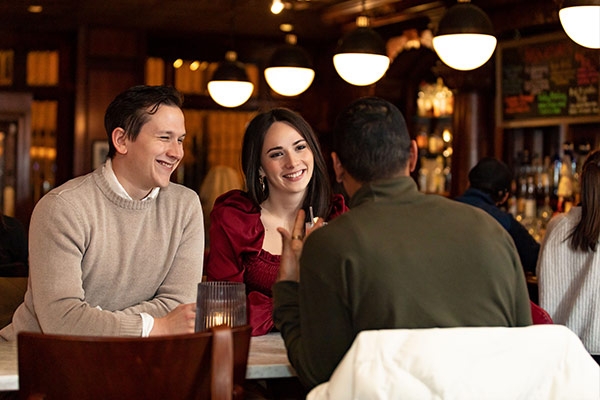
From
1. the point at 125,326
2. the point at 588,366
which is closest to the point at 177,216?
the point at 125,326

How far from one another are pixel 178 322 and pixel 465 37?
272 cm

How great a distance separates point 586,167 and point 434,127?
442 centimetres

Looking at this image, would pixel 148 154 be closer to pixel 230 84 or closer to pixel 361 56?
pixel 361 56

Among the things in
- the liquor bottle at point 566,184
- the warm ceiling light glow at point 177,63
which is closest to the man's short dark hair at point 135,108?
the liquor bottle at point 566,184

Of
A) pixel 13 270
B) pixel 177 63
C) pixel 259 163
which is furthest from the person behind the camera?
pixel 177 63

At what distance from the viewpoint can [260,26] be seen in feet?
30.1

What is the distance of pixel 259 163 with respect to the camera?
10.2 ft

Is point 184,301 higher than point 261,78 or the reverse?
the reverse

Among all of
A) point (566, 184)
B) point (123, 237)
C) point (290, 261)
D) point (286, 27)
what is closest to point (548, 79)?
point (566, 184)

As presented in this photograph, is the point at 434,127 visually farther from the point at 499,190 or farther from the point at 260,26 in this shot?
the point at 499,190

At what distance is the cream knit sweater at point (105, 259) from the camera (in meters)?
2.42

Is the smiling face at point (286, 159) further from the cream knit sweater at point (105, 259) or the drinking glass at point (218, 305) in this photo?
the drinking glass at point (218, 305)

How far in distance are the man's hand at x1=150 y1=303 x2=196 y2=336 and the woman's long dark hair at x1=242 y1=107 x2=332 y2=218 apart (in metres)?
0.79

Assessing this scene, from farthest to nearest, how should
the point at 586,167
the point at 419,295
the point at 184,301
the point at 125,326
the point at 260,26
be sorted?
the point at 260,26, the point at 586,167, the point at 184,301, the point at 125,326, the point at 419,295
